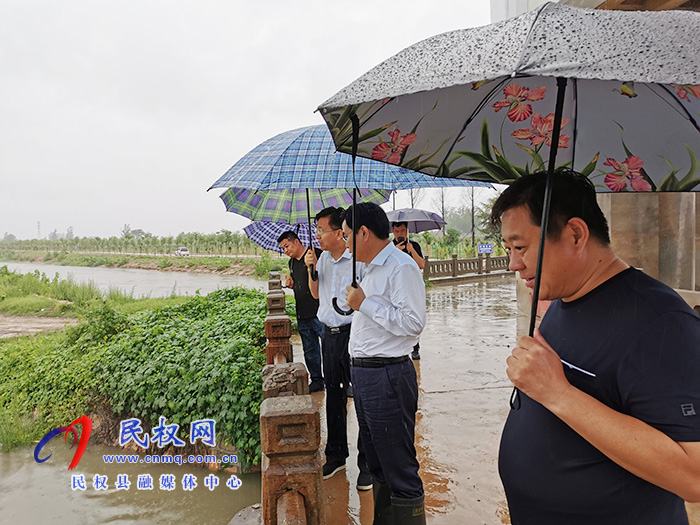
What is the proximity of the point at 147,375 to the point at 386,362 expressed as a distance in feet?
12.3

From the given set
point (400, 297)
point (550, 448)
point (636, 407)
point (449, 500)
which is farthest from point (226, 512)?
point (636, 407)

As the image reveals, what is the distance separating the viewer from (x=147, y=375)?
5.36m

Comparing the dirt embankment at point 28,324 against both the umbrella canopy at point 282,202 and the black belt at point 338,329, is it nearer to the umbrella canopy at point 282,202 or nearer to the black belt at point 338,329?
the umbrella canopy at point 282,202

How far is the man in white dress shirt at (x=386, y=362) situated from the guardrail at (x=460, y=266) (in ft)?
45.8

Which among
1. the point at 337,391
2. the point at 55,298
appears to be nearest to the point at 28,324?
the point at 55,298

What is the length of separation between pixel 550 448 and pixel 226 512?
3.58 m

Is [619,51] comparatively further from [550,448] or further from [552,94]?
[550,448]

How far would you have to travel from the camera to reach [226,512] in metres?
4.13

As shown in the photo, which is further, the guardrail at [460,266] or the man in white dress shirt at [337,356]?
the guardrail at [460,266]

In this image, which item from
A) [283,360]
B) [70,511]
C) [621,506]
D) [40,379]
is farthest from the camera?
[40,379]

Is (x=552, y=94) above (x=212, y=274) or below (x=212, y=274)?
above

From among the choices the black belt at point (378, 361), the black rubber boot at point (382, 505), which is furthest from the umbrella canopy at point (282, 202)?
the black rubber boot at point (382, 505)

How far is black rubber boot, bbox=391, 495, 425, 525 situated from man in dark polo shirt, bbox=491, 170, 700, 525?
1108 millimetres

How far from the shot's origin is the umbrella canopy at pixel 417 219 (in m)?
10.7
